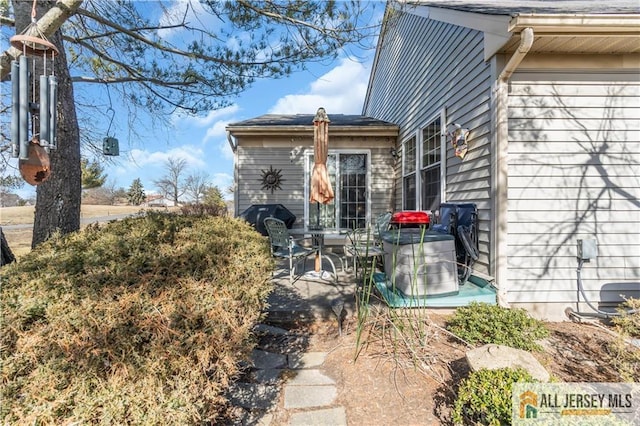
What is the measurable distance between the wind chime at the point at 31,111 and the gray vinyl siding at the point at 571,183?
395 centimetres

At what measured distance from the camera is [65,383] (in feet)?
3.55

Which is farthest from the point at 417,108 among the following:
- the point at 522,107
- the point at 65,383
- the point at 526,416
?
the point at 65,383

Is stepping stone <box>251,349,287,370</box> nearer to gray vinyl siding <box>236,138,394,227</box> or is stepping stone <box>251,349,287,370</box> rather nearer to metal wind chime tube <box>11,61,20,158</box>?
Answer: metal wind chime tube <box>11,61,20,158</box>

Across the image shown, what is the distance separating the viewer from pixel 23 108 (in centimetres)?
145

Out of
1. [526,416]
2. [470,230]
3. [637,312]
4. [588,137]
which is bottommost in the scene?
[526,416]

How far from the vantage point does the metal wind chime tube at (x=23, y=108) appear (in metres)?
1.45

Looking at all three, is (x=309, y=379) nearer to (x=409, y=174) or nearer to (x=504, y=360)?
(x=504, y=360)

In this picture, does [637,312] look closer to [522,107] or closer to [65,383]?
[522,107]

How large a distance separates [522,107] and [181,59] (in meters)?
4.71

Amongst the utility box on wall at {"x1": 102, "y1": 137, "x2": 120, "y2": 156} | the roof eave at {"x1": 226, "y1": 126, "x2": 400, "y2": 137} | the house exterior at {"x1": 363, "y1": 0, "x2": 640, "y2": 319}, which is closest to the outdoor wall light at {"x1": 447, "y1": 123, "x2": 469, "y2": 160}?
the house exterior at {"x1": 363, "y1": 0, "x2": 640, "y2": 319}

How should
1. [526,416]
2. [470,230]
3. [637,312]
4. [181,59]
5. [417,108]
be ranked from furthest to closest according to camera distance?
[417,108]
[181,59]
[470,230]
[637,312]
[526,416]

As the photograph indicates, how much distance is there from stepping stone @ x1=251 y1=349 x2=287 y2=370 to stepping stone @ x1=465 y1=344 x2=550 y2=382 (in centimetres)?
148

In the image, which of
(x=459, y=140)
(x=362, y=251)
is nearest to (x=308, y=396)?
(x=362, y=251)

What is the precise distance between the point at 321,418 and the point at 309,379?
0.40 metres
